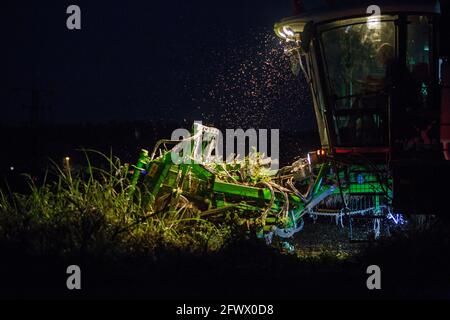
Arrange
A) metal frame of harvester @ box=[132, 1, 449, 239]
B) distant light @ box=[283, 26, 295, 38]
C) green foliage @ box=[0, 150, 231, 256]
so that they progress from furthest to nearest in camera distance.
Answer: distant light @ box=[283, 26, 295, 38] < metal frame of harvester @ box=[132, 1, 449, 239] < green foliage @ box=[0, 150, 231, 256]

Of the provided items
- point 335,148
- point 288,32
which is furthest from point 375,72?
point 288,32

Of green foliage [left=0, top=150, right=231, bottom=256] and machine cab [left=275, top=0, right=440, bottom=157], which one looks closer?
green foliage [left=0, top=150, right=231, bottom=256]

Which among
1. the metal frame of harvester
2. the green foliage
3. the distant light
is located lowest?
the green foliage

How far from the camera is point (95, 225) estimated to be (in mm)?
8430

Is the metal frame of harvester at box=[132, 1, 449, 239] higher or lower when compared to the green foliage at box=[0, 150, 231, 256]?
higher

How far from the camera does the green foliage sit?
8156 mm

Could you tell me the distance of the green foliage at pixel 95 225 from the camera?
816 centimetres

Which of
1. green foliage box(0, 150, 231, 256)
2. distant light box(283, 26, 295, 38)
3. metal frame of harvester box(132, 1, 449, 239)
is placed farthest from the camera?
distant light box(283, 26, 295, 38)

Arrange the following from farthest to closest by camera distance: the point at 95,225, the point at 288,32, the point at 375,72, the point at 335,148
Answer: the point at 288,32 → the point at 335,148 → the point at 375,72 → the point at 95,225

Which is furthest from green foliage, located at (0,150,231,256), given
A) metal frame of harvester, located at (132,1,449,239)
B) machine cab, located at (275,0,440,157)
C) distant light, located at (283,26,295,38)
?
distant light, located at (283,26,295,38)

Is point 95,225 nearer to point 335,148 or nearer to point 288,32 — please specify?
point 335,148

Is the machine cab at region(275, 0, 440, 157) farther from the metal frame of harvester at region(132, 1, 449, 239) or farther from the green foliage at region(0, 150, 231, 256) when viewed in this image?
the green foliage at region(0, 150, 231, 256)

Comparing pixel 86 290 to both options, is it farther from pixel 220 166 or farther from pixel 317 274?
pixel 220 166
